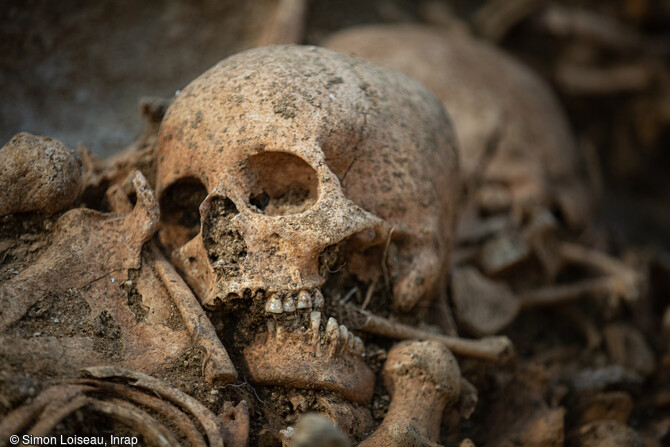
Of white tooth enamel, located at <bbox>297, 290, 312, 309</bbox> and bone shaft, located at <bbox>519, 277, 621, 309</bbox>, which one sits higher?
white tooth enamel, located at <bbox>297, 290, 312, 309</bbox>

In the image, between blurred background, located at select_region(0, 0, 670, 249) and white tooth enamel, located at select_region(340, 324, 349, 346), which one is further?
blurred background, located at select_region(0, 0, 670, 249)

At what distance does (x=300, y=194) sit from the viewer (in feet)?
6.93

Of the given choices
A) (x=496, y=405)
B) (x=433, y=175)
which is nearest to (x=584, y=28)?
(x=433, y=175)

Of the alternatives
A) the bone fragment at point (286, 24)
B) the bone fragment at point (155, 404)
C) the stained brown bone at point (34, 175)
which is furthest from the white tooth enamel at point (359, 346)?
the bone fragment at point (286, 24)

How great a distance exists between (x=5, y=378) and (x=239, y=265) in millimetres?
650

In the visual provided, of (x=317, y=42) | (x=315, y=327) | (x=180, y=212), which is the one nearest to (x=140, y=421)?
(x=315, y=327)

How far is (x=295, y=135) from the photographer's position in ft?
6.56

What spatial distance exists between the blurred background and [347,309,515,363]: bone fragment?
1675 mm

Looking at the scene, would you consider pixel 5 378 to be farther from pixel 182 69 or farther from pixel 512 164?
pixel 512 164

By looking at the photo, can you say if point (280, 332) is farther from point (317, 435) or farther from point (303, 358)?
point (317, 435)

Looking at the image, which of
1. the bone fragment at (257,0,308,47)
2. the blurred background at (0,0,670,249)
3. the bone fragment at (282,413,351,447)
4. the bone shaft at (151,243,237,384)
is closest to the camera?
the bone fragment at (282,413,351,447)

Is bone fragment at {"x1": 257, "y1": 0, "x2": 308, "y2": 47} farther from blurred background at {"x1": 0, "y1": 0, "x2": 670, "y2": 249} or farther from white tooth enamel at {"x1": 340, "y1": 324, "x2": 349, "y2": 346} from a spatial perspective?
white tooth enamel at {"x1": 340, "y1": 324, "x2": 349, "y2": 346}

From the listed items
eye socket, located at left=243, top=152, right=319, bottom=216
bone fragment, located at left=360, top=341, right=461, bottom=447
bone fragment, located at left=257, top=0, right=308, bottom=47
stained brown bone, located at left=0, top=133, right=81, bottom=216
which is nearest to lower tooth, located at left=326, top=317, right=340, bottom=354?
bone fragment, located at left=360, top=341, right=461, bottom=447

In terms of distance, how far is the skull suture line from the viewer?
1895mm
